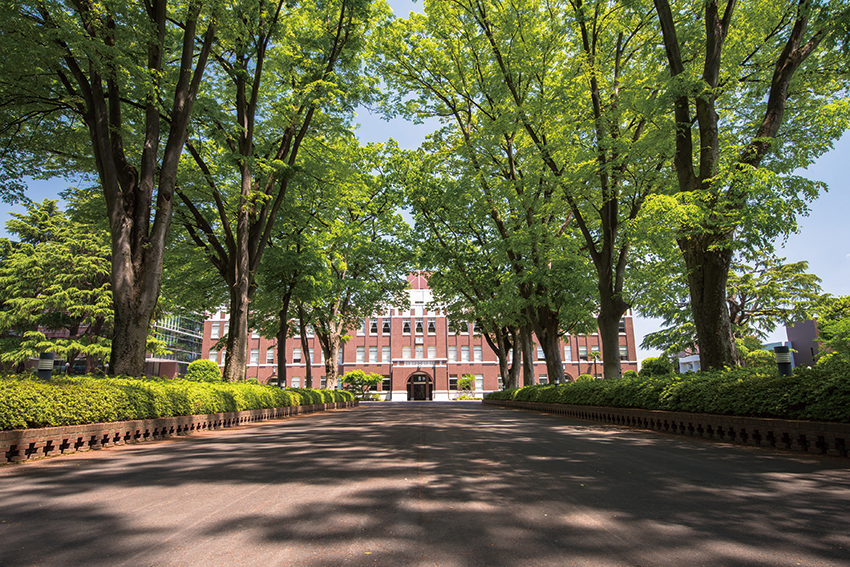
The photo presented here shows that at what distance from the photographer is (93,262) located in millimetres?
29953

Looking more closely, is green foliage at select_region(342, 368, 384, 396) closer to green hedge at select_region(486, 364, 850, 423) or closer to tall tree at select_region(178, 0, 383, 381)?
tall tree at select_region(178, 0, 383, 381)

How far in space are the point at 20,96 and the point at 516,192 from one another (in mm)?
15431

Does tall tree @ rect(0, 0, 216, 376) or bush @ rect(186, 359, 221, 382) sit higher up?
tall tree @ rect(0, 0, 216, 376)

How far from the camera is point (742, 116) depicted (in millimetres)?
14562

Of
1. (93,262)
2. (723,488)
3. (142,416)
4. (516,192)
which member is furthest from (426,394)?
(723,488)

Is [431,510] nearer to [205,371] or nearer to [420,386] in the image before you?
[205,371]

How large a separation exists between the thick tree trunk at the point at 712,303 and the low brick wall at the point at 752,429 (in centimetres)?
171

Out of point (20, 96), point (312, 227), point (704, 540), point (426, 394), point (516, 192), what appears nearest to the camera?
point (704, 540)

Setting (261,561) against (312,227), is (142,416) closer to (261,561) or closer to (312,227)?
(261,561)

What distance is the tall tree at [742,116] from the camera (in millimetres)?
8523

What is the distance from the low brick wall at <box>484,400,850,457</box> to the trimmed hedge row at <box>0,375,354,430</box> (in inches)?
391

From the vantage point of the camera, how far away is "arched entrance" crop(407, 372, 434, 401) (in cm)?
5809

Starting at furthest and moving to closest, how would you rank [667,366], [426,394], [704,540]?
[426,394]
[667,366]
[704,540]

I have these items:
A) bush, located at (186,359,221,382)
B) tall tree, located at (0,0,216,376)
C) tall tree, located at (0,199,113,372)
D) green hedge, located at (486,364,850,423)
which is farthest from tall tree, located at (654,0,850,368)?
bush, located at (186,359,221,382)
